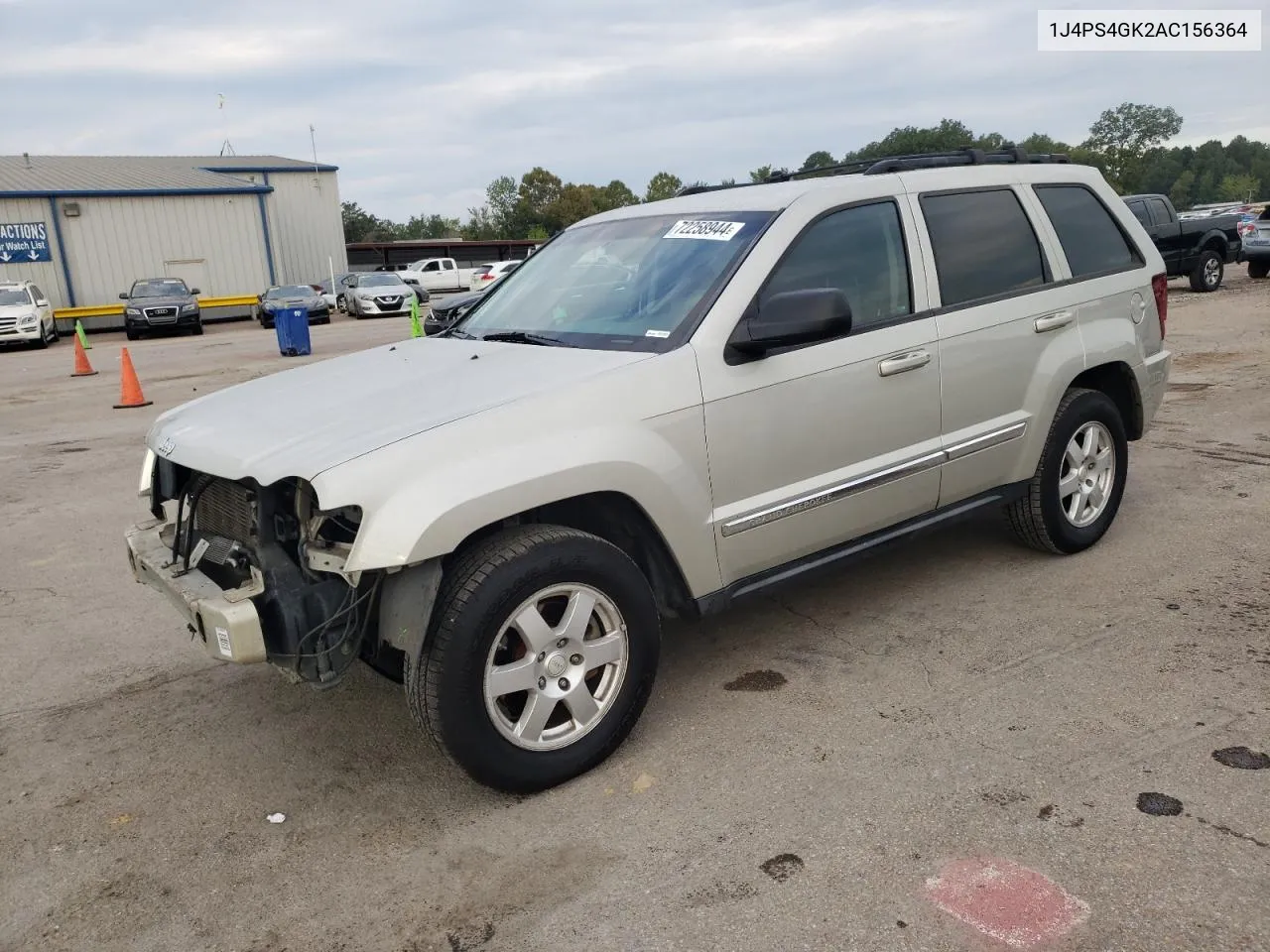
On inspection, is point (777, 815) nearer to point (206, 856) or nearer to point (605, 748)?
point (605, 748)

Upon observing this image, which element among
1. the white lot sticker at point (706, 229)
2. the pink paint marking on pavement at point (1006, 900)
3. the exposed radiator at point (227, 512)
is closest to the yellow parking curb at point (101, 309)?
the exposed radiator at point (227, 512)

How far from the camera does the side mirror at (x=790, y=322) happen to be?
337cm

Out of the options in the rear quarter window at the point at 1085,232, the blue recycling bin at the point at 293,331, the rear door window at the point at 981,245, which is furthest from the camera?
the blue recycling bin at the point at 293,331

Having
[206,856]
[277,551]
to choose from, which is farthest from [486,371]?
[206,856]

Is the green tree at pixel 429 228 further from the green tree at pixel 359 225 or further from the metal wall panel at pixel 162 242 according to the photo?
the metal wall panel at pixel 162 242

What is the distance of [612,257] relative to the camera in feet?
13.8

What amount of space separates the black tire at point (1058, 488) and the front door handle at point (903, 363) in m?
0.98

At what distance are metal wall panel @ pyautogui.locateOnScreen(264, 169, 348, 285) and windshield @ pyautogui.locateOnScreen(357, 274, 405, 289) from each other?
39.9 ft

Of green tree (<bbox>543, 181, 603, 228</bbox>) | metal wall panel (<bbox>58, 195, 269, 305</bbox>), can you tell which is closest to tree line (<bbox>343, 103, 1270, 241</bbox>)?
green tree (<bbox>543, 181, 603, 228</bbox>)

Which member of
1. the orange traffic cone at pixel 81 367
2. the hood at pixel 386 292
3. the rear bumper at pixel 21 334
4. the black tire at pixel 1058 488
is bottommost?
A: the black tire at pixel 1058 488

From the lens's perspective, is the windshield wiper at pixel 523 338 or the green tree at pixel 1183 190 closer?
the windshield wiper at pixel 523 338

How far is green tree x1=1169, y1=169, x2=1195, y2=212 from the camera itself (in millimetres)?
130875

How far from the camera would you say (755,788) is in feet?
10.3

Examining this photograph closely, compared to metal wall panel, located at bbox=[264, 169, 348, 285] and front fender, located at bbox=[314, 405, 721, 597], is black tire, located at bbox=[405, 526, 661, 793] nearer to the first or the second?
front fender, located at bbox=[314, 405, 721, 597]
